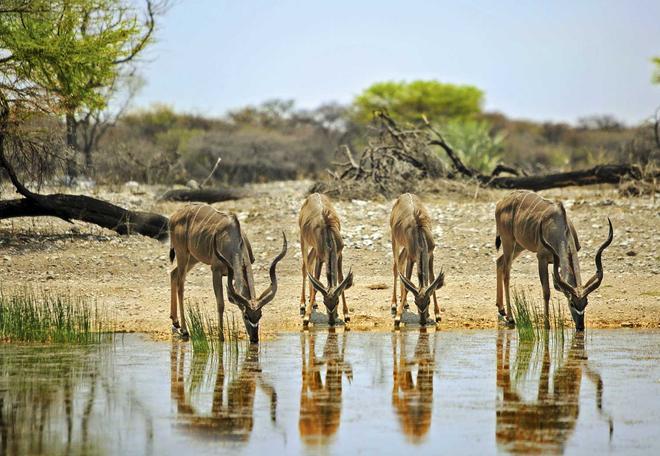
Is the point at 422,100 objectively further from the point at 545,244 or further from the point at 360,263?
the point at 545,244

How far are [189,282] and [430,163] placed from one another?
793cm

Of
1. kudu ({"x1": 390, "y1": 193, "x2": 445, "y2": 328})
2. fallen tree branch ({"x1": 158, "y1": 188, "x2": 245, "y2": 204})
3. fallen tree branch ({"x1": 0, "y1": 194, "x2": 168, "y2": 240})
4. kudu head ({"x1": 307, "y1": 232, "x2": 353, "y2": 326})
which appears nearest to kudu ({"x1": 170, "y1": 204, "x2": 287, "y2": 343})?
kudu head ({"x1": 307, "y1": 232, "x2": 353, "y2": 326})

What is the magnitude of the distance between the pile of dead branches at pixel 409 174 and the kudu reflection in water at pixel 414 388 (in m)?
9.28

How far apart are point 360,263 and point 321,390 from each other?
24.0 feet

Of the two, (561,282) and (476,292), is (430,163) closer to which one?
(476,292)

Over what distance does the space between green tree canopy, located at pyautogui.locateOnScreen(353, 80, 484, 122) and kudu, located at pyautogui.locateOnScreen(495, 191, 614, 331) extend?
109 feet

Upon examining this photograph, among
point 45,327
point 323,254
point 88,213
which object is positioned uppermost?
point 88,213

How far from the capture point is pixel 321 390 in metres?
8.42

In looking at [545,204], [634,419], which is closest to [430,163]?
[545,204]

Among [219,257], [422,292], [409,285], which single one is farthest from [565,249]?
[219,257]

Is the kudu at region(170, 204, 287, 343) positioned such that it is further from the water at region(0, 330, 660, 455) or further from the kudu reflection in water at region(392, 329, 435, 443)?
the kudu reflection in water at region(392, 329, 435, 443)

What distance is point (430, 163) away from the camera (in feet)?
70.6

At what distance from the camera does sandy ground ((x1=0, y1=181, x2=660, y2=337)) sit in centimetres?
1301

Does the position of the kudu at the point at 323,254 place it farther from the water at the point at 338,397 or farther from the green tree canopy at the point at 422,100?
the green tree canopy at the point at 422,100
